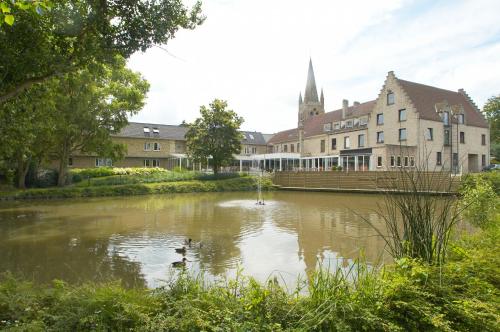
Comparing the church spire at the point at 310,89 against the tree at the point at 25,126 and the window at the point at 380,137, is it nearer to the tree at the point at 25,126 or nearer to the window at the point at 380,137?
the window at the point at 380,137

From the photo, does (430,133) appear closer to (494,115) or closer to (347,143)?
(347,143)

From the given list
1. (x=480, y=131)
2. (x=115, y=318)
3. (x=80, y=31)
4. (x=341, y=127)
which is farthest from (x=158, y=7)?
(x=480, y=131)

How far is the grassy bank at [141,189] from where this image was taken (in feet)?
84.6

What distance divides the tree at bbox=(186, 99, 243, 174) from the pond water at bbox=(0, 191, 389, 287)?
821 inches

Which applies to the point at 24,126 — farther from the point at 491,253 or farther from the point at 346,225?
the point at 491,253

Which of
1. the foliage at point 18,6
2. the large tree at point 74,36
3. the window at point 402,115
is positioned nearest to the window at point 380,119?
the window at point 402,115

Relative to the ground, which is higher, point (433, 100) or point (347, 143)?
point (433, 100)

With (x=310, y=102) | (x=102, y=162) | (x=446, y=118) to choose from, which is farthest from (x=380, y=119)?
(x=102, y=162)

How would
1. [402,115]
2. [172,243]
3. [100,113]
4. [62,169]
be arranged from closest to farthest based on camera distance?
[172,243] → [100,113] → [62,169] → [402,115]

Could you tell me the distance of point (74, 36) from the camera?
8914mm

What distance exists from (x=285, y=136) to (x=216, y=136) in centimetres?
2255

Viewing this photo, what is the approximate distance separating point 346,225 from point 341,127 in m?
35.1

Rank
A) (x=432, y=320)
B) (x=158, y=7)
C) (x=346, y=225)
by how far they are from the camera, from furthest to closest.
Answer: (x=346, y=225), (x=158, y=7), (x=432, y=320)

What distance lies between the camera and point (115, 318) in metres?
3.25
